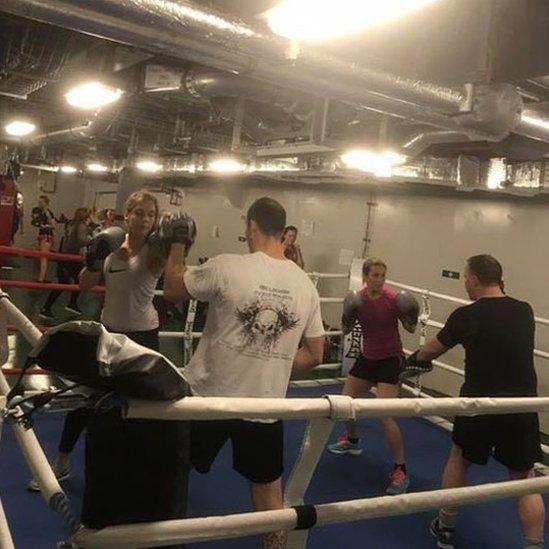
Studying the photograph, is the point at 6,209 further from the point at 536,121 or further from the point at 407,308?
the point at 536,121

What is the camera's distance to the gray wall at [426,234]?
5641mm

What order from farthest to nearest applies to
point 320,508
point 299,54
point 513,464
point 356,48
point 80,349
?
point 356,48 → point 513,464 → point 299,54 → point 320,508 → point 80,349

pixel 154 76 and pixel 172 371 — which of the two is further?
pixel 154 76

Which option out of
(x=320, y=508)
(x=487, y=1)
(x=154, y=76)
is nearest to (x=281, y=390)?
(x=320, y=508)

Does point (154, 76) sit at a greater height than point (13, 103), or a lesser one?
lesser

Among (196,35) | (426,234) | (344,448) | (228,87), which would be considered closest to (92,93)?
(228,87)

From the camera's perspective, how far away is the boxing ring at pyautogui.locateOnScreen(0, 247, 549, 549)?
3.66 ft

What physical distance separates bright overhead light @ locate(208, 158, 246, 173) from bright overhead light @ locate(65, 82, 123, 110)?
2904 millimetres

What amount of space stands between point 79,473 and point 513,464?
230 cm

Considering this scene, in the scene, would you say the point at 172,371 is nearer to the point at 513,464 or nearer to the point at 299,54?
the point at 299,54

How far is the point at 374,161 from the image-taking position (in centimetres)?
494

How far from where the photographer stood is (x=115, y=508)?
1138 mm

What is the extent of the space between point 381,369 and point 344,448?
0.76m

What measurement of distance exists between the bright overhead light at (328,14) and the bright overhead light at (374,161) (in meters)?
2.18
